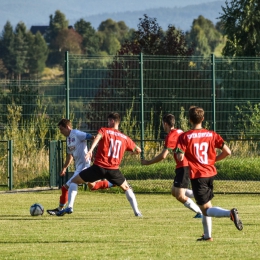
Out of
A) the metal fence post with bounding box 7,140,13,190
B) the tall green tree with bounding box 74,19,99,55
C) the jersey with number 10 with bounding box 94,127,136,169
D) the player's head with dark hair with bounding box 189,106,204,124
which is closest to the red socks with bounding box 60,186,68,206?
the jersey with number 10 with bounding box 94,127,136,169

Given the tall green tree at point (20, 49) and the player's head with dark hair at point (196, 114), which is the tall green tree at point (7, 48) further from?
the player's head with dark hair at point (196, 114)

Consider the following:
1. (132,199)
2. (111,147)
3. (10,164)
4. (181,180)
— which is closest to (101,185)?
(132,199)

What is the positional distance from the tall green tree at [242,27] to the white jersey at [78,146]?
26.0 meters

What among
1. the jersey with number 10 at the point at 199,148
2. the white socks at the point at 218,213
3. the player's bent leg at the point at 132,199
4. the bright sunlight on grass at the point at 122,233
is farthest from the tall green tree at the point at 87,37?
the white socks at the point at 218,213

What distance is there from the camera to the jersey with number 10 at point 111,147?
674 inches

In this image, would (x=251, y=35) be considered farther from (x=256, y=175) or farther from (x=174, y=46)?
(x=256, y=175)

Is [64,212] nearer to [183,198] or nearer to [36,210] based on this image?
[36,210]

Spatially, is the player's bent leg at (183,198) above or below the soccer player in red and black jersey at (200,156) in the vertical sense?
below

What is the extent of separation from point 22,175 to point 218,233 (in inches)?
538

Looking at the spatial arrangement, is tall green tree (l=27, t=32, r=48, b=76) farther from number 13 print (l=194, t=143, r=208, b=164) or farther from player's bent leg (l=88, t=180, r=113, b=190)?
number 13 print (l=194, t=143, r=208, b=164)

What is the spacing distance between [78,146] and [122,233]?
15.2 ft

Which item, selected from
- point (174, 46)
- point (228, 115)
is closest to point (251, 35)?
point (174, 46)

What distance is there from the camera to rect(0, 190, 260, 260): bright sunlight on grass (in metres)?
12.1

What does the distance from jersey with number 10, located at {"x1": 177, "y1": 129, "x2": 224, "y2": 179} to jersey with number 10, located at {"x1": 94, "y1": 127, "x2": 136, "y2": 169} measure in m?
4.09
